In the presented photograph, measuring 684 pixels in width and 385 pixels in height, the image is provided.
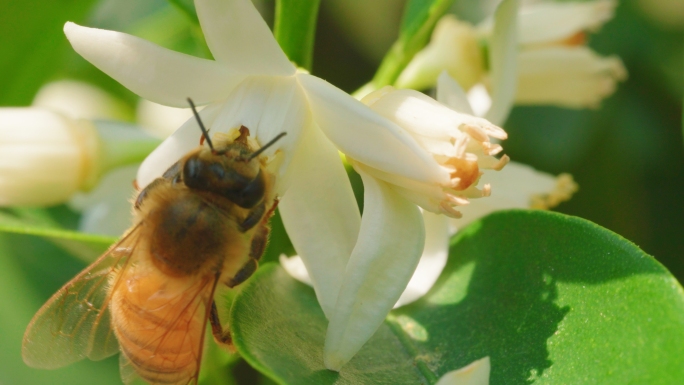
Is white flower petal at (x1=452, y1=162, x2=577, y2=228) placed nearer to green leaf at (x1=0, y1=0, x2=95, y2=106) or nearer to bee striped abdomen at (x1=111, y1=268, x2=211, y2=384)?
bee striped abdomen at (x1=111, y1=268, x2=211, y2=384)

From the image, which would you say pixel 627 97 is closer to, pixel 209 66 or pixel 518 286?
pixel 518 286

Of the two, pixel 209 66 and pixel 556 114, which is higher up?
pixel 209 66

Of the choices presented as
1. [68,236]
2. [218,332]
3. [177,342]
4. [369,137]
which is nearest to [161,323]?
[177,342]

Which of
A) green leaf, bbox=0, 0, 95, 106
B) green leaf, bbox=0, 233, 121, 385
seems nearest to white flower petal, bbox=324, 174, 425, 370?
green leaf, bbox=0, 233, 121, 385

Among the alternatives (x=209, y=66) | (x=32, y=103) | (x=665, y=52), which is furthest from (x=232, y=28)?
(x=665, y=52)

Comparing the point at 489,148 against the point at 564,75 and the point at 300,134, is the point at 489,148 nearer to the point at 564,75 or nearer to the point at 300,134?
the point at 300,134

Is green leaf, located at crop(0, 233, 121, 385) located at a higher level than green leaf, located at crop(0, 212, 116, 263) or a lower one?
lower
